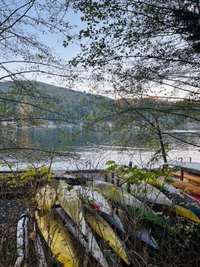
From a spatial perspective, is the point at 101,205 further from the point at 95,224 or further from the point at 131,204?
the point at 131,204

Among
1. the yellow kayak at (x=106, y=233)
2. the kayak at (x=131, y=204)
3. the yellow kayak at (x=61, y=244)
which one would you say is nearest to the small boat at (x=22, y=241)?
the yellow kayak at (x=61, y=244)

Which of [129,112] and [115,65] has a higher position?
[115,65]

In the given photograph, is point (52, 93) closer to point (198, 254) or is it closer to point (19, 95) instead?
point (19, 95)

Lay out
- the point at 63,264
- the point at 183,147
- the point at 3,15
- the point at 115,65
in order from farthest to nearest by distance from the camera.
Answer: the point at 183,147, the point at 115,65, the point at 3,15, the point at 63,264

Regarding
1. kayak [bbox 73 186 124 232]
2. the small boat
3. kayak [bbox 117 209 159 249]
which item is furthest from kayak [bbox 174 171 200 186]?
the small boat

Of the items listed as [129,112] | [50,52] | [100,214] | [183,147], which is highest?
[50,52]

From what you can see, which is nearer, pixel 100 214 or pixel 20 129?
pixel 100 214

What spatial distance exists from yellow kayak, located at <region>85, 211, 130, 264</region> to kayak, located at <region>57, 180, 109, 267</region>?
0.13 meters

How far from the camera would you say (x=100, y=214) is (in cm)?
381

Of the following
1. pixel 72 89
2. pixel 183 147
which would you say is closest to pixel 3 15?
pixel 72 89

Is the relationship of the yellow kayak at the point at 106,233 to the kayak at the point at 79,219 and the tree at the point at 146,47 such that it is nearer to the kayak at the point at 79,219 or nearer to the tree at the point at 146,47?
the kayak at the point at 79,219

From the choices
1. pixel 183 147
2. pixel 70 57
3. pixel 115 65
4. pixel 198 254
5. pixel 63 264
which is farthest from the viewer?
pixel 183 147

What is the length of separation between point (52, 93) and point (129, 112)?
1.67 metres

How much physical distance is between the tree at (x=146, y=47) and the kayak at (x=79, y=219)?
7.21ft
